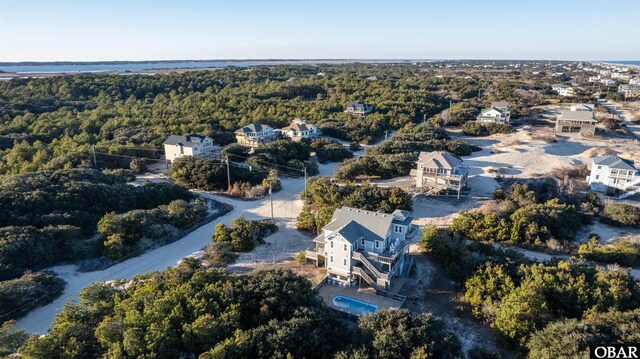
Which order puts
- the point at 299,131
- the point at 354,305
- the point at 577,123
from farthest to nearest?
the point at 577,123, the point at 299,131, the point at 354,305

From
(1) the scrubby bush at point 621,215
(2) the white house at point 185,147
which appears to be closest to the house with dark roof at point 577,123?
(1) the scrubby bush at point 621,215

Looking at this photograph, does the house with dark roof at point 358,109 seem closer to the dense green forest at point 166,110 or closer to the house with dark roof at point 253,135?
the dense green forest at point 166,110

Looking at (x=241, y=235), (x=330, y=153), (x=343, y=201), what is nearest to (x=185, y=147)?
(x=330, y=153)

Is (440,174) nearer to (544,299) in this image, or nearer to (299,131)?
A: (544,299)

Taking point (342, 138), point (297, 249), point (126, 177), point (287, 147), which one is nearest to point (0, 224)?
point (126, 177)

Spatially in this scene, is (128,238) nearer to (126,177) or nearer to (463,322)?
(126,177)

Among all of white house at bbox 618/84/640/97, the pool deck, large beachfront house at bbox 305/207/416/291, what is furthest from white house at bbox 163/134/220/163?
white house at bbox 618/84/640/97
